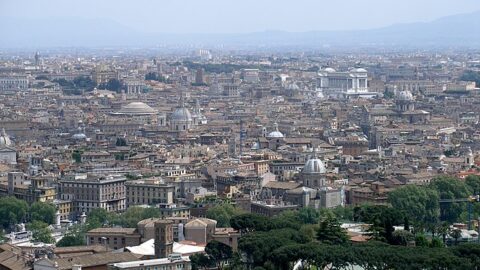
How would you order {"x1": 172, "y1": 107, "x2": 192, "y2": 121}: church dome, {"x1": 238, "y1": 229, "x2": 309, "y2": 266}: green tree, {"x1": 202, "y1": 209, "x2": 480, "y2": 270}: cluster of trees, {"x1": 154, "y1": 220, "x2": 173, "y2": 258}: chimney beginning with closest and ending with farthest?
1. {"x1": 202, "y1": 209, "x2": 480, "y2": 270}: cluster of trees
2. {"x1": 238, "y1": 229, "x2": 309, "y2": 266}: green tree
3. {"x1": 154, "y1": 220, "x2": 173, "y2": 258}: chimney
4. {"x1": 172, "y1": 107, "x2": 192, "y2": 121}: church dome

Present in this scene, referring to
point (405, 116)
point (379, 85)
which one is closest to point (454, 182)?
point (405, 116)

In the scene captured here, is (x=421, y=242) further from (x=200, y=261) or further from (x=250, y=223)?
(x=200, y=261)

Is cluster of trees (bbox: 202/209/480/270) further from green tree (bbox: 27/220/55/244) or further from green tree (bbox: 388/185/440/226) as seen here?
green tree (bbox: 388/185/440/226)

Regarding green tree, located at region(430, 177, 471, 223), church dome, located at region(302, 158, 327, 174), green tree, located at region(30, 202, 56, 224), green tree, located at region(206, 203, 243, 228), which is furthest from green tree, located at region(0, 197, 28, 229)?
green tree, located at region(430, 177, 471, 223)

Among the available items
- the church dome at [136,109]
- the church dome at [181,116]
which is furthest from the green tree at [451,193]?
the church dome at [136,109]

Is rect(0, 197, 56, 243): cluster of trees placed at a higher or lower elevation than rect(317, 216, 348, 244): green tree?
lower

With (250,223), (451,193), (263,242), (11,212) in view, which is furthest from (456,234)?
(11,212)
